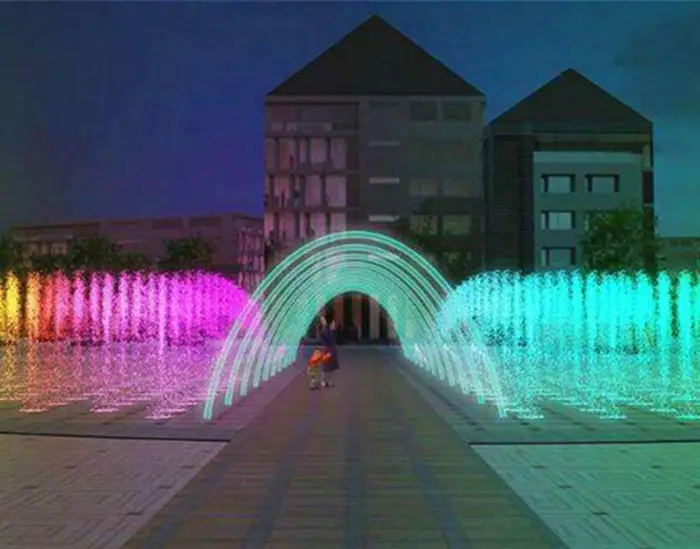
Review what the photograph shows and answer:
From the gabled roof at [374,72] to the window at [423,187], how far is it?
735 cm

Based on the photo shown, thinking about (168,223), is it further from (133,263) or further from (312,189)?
(312,189)

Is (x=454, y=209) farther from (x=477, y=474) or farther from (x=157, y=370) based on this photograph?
(x=477, y=474)

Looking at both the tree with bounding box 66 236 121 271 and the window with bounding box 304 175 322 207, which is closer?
the tree with bounding box 66 236 121 271

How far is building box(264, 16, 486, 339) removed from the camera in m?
73.9

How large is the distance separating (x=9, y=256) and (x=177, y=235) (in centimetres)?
3954

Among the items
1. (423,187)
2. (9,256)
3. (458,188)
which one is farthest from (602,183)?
(9,256)

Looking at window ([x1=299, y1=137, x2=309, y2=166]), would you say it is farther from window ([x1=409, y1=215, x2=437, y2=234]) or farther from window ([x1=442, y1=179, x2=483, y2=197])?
window ([x1=442, y1=179, x2=483, y2=197])

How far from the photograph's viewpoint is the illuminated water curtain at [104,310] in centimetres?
5462

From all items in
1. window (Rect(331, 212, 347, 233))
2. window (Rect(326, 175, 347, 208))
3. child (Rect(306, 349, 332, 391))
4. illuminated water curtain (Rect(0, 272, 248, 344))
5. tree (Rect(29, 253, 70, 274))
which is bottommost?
child (Rect(306, 349, 332, 391))

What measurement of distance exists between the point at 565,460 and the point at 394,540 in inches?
172

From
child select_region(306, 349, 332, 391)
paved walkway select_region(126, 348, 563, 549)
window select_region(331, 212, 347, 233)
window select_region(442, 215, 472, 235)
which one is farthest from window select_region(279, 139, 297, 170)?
A: paved walkway select_region(126, 348, 563, 549)

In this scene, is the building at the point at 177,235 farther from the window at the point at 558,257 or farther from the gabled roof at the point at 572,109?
the window at the point at 558,257

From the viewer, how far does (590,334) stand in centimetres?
5009

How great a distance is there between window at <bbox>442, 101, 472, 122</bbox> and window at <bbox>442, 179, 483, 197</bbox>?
5168mm
